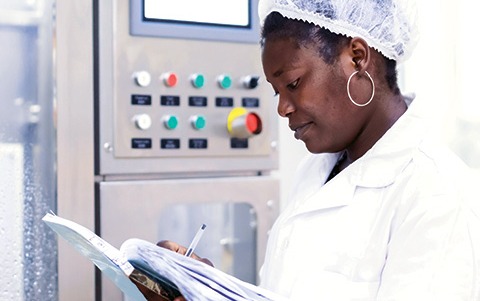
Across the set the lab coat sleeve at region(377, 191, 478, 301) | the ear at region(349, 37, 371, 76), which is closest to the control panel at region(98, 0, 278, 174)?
the ear at region(349, 37, 371, 76)

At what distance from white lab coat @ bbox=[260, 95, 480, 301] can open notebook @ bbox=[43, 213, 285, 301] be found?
169mm

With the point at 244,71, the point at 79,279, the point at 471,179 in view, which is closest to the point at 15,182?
the point at 79,279

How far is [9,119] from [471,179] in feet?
2.90

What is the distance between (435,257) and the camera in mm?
952

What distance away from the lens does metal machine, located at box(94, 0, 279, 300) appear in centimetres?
143

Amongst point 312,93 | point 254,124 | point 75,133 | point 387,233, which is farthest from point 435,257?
point 75,133

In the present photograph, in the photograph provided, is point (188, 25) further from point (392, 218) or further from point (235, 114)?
point (392, 218)

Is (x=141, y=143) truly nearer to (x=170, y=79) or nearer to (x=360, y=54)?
(x=170, y=79)

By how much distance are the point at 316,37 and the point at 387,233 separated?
0.34m

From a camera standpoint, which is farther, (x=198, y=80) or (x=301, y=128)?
(x=198, y=80)

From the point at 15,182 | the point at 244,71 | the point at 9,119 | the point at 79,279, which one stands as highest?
the point at 244,71

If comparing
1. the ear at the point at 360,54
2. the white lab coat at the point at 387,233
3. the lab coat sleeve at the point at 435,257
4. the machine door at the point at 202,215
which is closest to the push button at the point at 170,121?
→ the machine door at the point at 202,215

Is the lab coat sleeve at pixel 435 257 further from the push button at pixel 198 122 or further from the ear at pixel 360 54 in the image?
the push button at pixel 198 122

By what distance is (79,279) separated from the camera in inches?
54.9
